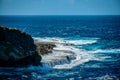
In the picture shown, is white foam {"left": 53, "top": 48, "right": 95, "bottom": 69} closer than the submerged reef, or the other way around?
the submerged reef

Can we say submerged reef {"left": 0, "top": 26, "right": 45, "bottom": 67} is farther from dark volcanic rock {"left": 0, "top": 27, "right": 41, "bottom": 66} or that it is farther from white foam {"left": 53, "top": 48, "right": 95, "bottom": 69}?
white foam {"left": 53, "top": 48, "right": 95, "bottom": 69}

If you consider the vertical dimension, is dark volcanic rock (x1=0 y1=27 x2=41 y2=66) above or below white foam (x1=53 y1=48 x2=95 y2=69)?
above

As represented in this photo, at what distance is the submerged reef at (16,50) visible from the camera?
191ft

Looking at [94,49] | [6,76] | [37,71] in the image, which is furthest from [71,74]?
[94,49]

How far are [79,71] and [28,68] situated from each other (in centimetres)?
917

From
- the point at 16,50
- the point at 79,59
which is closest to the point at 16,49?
the point at 16,50

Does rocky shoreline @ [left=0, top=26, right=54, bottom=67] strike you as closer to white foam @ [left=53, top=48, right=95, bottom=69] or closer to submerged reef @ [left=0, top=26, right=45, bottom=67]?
submerged reef @ [left=0, top=26, right=45, bottom=67]

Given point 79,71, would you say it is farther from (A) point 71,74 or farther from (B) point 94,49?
(B) point 94,49

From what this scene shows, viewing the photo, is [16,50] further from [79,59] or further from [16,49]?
[79,59]

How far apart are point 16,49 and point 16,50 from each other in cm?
33

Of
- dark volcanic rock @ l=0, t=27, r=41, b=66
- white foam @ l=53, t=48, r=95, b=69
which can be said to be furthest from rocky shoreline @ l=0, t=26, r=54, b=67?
white foam @ l=53, t=48, r=95, b=69

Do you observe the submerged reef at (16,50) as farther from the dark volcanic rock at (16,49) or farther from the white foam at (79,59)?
the white foam at (79,59)

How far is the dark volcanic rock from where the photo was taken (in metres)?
58.1

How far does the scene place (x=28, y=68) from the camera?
59219mm
